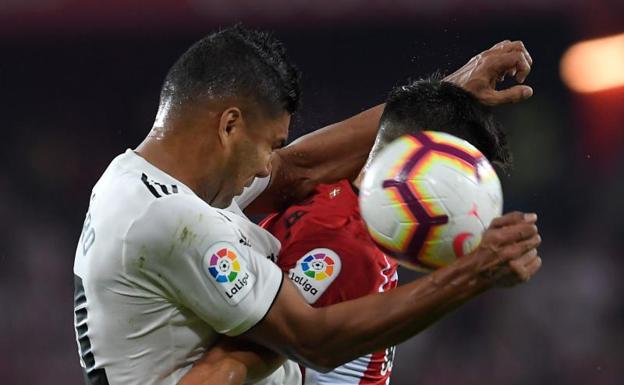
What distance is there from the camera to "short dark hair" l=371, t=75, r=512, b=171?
3.00 meters

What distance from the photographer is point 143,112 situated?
6875 millimetres

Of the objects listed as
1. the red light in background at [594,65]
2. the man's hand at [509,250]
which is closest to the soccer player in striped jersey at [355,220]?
the man's hand at [509,250]

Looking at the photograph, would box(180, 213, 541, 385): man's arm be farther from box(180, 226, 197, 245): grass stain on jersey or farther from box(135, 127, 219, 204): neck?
box(135, 127, 219, 204): neck

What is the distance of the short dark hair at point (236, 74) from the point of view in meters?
2.79

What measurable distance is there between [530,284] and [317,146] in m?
3.66

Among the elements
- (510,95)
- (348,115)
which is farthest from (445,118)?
(348,115)

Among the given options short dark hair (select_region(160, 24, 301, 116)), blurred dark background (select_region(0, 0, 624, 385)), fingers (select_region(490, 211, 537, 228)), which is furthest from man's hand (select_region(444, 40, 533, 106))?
blurred dark background (select_region(0, 0, 624, 385))

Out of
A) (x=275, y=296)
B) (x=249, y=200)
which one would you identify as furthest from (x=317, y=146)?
(x=275, y=296)

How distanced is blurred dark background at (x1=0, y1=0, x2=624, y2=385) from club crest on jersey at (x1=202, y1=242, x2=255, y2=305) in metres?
4.03

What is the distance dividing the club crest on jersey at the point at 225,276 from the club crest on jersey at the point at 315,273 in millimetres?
298

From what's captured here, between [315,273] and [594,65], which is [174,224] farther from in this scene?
[594,65]

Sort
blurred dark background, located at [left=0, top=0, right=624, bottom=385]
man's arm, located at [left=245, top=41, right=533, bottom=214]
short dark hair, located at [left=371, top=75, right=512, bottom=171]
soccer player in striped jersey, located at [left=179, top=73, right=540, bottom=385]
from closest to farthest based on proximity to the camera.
Result: 1. soccer player in striped jersey, located at [left=179, top=73, right=540, bottom=385]
2. short dark hair, located at [left=371, top=75, right=512, bottom=171]
3. man's arm, located at [left=245, top=41, right=533, bottom=214]
4. blurred dark background, located at [left=0, top=0, right=624, bottom=385]

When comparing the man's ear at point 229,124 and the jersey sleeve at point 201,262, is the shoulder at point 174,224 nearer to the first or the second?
the jersey sleeve at point 201,262

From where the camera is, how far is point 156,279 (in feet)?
8.60
